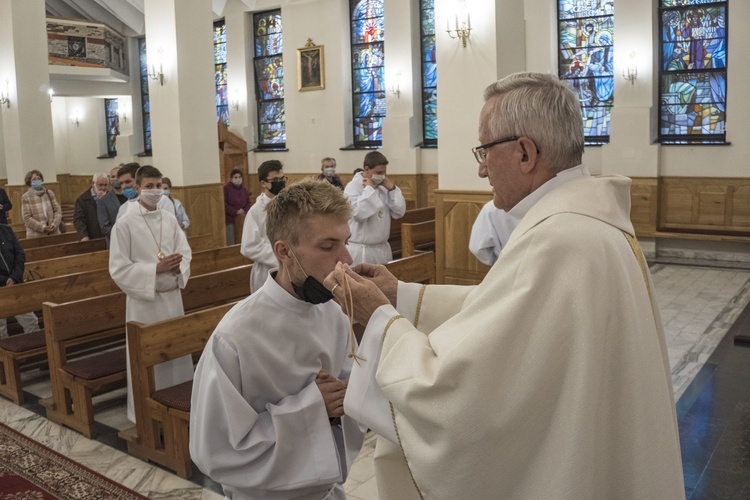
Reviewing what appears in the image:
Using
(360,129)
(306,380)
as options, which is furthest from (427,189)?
(306,380)

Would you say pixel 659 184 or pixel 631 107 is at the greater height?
pixel 631 107

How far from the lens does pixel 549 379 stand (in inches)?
65.5

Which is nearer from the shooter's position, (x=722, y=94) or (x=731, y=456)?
(x=731, y=456)

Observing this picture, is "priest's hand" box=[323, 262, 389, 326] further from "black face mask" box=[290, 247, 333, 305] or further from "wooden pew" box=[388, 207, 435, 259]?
"wooden pew" box=[388, 207, 435, 259]

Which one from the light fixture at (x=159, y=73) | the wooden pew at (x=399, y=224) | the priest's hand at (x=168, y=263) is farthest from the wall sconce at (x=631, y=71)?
the priest's hand at (x=168, y=263)

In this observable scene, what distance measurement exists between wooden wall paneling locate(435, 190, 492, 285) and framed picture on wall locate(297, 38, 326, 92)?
864 centimetres

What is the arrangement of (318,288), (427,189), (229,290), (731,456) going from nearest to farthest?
1. (318,288)
2. (731,456)
3. (229,290)
4. (427,189)

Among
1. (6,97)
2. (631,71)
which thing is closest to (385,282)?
(631,71)

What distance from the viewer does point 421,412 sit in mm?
1719

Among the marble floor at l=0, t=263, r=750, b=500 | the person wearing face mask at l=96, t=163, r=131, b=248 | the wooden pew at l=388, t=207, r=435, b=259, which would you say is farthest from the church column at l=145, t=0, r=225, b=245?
the marble floor at l=0, t=263, r=750, b=500

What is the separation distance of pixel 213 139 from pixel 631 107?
665 cm

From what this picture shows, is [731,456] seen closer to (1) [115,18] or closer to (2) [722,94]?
(2) [722,94]

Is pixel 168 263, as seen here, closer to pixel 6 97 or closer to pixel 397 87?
pixel 6 97

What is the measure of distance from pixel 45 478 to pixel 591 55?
11.4m
